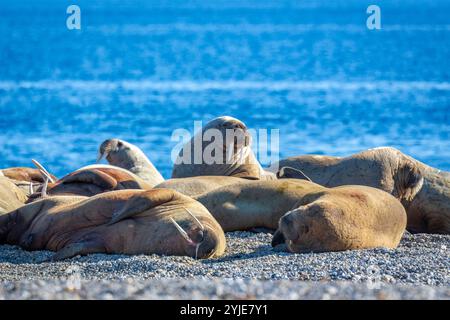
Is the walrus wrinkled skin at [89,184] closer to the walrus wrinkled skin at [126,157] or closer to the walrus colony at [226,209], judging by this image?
the walrus colony at [226,209]

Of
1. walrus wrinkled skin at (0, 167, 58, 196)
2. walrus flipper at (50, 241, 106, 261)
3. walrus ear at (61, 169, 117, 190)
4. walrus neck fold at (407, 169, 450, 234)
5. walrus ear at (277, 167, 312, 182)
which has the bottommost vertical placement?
walrus neck fold at (407, 169, 450, 234)

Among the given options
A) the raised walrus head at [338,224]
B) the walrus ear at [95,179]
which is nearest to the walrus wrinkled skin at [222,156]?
the walrus ear at [95,179]

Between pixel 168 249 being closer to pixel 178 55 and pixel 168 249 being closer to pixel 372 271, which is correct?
pixel 372 271

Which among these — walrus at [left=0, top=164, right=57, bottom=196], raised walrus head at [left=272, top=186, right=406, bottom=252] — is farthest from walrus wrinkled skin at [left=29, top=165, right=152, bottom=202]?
raised walrus head at [left=272, top=186, right=406, bottom=252]

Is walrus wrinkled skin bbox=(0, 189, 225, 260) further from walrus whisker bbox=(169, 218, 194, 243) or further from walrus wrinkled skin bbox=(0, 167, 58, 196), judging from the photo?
walrus wrinkled skin bbox=(0, 167, 58, 196)

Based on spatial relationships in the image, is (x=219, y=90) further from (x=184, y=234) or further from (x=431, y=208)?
(x=184, y=234)

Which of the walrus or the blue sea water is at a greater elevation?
the walrus

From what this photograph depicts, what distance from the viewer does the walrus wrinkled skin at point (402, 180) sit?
1141 centimetres

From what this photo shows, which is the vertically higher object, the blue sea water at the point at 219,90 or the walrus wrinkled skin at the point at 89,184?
the walrus wrinkled skin at the point at 89,184

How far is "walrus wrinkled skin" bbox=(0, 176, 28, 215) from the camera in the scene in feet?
33.3

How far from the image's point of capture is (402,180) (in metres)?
11.6

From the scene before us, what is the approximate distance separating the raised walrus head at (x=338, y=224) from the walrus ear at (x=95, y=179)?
2.14m

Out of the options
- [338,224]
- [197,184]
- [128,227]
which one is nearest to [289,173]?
[197,184]

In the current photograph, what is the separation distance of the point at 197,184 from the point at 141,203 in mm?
2091
